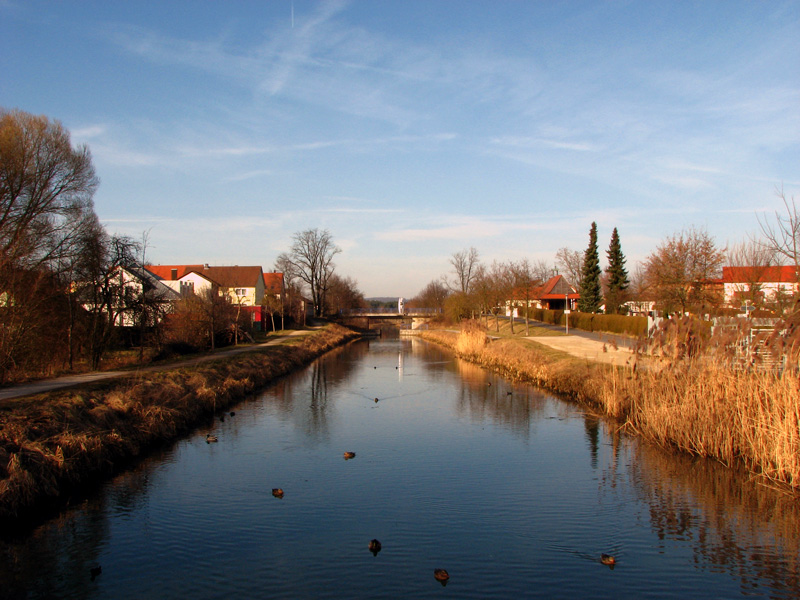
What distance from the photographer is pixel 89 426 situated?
11430 mm

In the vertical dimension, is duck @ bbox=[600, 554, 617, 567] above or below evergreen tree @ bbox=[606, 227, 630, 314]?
below

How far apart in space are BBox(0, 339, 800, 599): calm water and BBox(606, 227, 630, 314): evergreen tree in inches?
1331

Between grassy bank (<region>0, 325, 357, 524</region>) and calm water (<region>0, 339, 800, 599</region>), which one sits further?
grassy bank (<region>0, 325, 357, 524</region>)

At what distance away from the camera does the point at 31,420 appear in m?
10.4

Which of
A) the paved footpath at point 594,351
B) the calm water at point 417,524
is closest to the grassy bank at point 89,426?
the calm water at point 417,524

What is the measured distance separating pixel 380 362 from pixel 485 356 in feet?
20.8

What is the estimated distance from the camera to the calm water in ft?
22.1

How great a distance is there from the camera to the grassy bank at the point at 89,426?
9047 mm

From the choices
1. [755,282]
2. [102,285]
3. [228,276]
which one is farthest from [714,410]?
[228,276]

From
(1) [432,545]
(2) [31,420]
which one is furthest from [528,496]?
(2) [31,420]

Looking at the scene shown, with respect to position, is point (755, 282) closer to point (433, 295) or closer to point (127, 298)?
point (127, 298)

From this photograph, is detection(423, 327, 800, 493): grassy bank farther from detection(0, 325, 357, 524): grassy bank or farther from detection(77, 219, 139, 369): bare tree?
detection(77, 219, 139, 369): bare tree

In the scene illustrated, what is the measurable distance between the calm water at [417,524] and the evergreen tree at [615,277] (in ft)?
111

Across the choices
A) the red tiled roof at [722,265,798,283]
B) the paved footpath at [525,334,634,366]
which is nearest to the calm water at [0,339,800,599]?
the paved footpath at [525,334,634,366]
